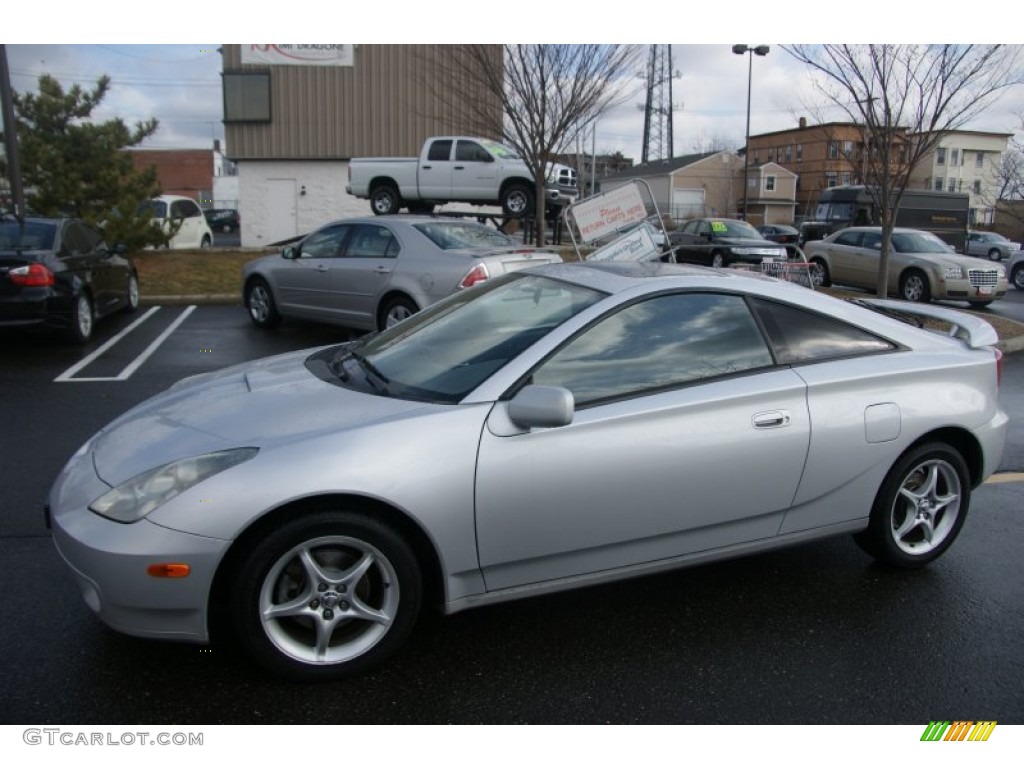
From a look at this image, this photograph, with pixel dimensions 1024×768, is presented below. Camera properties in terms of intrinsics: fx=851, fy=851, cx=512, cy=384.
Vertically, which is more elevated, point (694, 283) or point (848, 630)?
point (694, 283)

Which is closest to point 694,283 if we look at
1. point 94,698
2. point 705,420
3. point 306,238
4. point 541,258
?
point 705,420

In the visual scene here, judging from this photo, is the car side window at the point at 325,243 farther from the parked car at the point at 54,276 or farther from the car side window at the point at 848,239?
the car side window at the point at 848,239

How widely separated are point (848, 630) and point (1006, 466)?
120 inches

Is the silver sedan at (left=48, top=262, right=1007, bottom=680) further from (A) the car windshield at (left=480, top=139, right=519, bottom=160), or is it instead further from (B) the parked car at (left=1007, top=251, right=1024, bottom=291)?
(B) the parked car at (left=1007, top=251, right=1024, bottom=291)

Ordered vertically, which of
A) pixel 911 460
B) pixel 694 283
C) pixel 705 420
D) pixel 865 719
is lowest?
pixel 865 719

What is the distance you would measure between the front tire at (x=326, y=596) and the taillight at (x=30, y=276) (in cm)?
745

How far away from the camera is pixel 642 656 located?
126 inches

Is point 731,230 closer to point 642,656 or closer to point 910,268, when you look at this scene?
point 910,268

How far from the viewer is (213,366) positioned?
28.9ft

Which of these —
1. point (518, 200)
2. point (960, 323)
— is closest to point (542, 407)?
point (960, 323)

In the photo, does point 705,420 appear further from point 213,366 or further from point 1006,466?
point 213,366

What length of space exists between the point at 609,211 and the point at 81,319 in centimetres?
623

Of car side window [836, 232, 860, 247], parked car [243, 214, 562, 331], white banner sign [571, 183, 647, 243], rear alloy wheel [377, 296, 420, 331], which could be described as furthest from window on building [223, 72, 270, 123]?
rear alloy wheel [377, 296, 420, 331]

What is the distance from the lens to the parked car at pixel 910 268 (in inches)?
621
